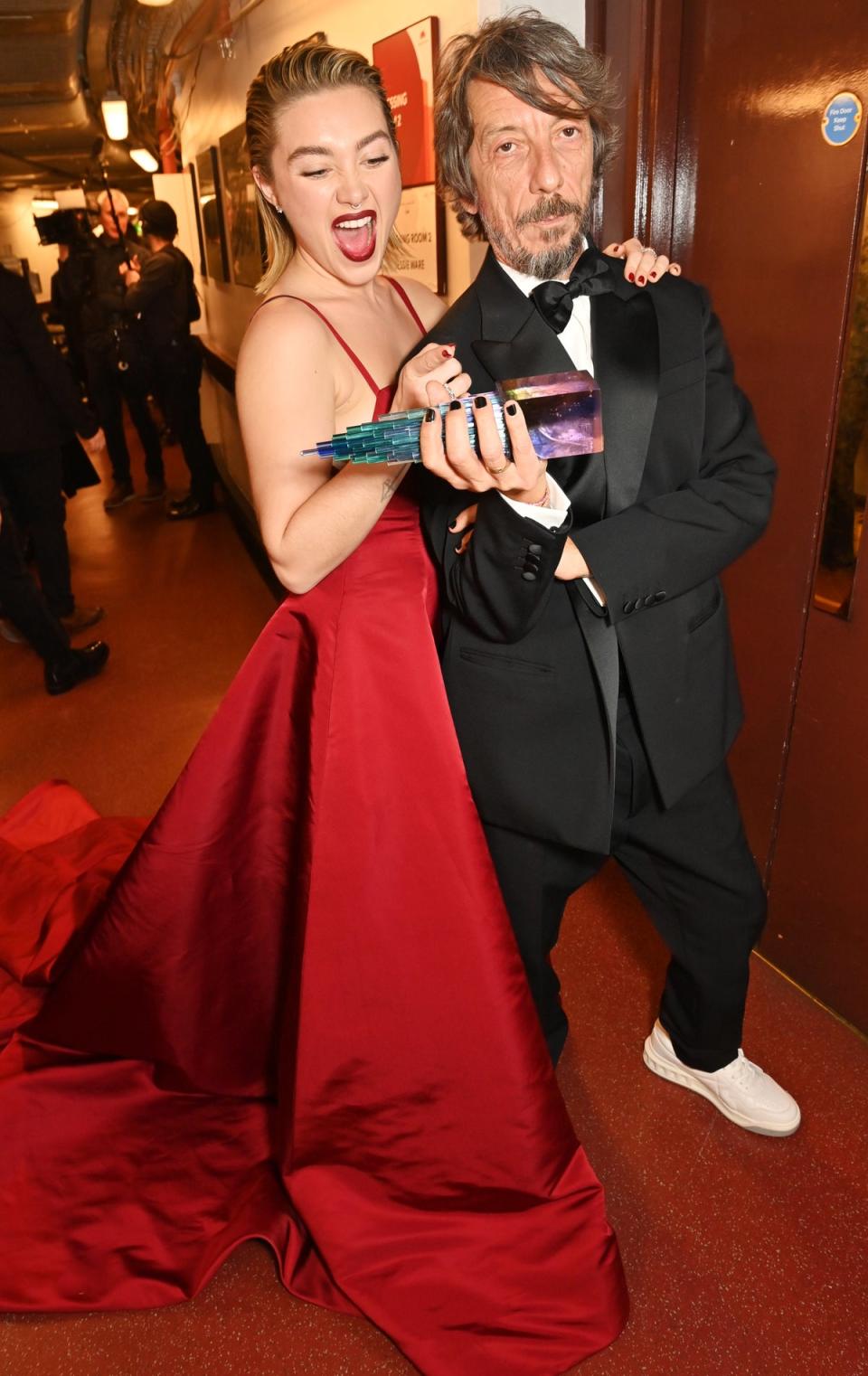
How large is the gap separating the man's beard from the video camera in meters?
5.90

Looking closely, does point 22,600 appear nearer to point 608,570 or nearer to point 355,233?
point 355,233

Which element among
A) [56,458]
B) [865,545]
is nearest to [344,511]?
[865,545]

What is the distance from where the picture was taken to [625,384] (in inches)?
47.8

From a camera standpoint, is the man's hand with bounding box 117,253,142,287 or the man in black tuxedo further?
the man's hand with bounding box 117,253,142,287

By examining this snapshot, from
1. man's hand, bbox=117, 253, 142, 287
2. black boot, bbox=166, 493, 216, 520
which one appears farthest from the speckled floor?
man's hand, bbox=117, 253, 142, 287

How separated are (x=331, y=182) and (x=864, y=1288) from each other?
1811 mm

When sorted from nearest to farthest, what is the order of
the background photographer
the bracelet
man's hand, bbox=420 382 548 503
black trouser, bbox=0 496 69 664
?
man's hand, bbox=420 382 548 503, the bracelet, black trouser, bbox=0 496 69 664, the background photographer

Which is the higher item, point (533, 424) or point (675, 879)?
point (533, 424)

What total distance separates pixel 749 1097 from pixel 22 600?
3.12 meters

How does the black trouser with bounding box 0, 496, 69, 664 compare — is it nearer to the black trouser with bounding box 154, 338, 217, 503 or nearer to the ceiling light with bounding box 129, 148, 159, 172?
the black trouser with bounding box 154, 338, 217, 503

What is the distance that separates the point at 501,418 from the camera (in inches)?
38.8

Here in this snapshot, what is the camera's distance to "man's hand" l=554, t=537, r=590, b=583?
3.94 feet

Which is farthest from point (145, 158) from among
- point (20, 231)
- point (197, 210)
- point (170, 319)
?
point (20, 231)

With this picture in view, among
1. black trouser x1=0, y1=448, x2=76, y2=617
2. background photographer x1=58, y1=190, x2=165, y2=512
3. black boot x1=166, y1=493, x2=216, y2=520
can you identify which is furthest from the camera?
black boot x1=166, y1=493, x2=216, y2=520
